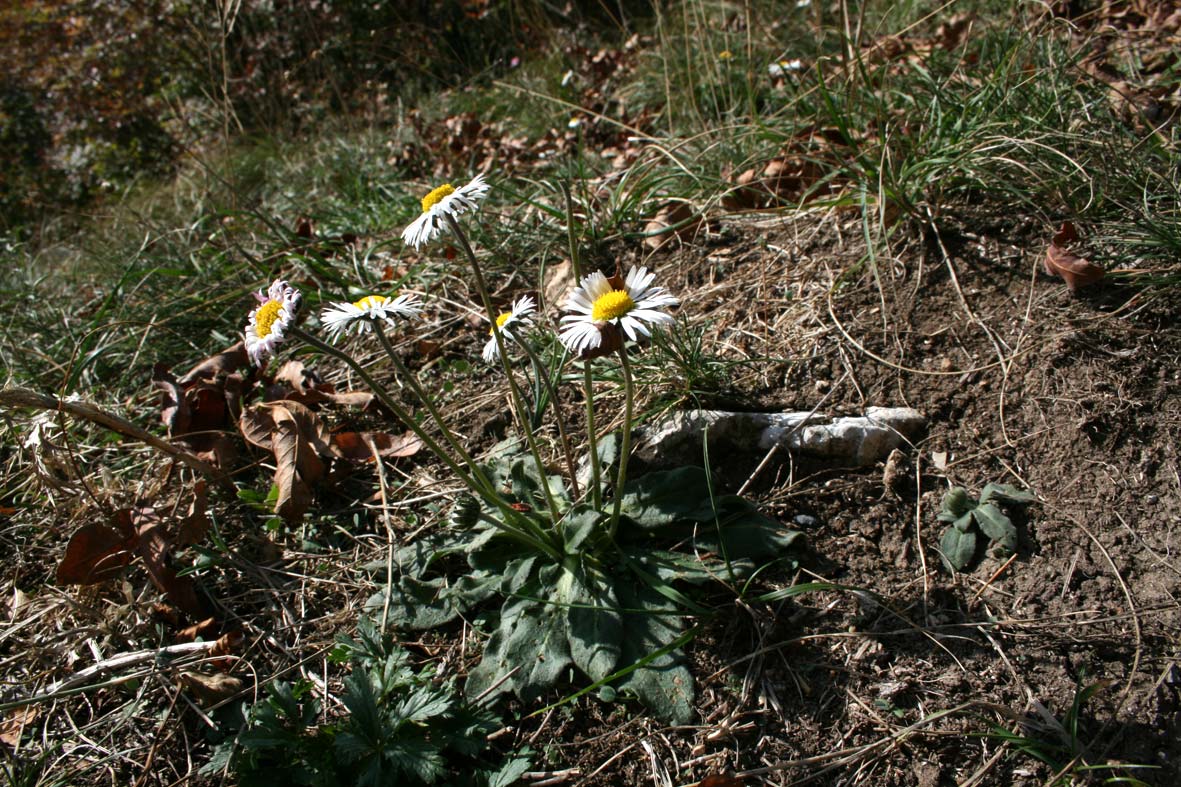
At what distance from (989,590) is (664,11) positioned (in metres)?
4.42

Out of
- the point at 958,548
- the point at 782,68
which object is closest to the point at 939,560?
the point at 958,548

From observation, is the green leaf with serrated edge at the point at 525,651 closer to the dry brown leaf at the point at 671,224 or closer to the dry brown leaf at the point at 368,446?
the dry brown leaf at the point at 368,446

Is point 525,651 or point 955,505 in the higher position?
point 525,651

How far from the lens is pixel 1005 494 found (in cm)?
178

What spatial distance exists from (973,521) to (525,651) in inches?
41.2

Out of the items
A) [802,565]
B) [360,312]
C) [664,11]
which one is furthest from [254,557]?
[664,11]

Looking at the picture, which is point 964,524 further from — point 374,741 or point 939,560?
point 374,741

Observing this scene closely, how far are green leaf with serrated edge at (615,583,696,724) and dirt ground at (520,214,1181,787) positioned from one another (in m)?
0.04

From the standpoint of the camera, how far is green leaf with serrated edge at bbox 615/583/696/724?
156 cm

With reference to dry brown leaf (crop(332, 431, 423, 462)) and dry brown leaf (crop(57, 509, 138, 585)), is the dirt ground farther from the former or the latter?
dry brown leaf (crop(57, 509, 138, 585))

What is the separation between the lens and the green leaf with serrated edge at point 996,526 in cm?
172

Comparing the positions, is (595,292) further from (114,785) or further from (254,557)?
(114,785)

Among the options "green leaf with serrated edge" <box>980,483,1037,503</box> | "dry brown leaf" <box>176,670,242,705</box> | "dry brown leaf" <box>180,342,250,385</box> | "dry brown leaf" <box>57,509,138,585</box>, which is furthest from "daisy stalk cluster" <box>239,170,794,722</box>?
"dry brown leaf" <box>180,342,250,385</box>

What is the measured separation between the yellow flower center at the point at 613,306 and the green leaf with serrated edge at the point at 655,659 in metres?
0.60
